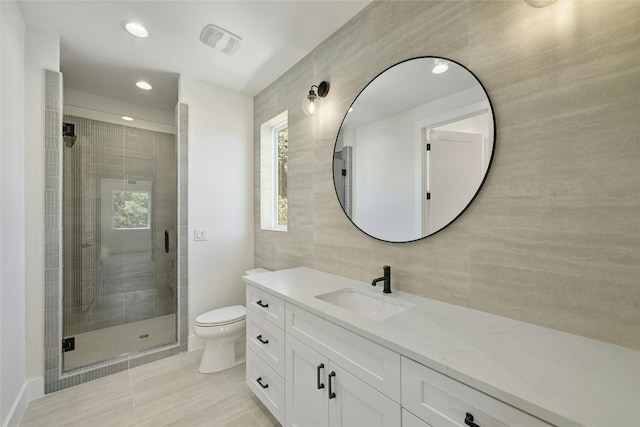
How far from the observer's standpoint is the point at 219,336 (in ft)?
7.09

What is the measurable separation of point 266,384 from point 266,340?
0.89ft

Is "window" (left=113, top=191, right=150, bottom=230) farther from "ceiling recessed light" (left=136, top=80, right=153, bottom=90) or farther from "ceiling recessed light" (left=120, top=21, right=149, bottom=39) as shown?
"ceiling recessed light" (left=120, top=21, right=149, bottom=39)

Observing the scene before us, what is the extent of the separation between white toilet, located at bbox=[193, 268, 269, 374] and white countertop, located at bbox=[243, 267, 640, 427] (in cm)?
127

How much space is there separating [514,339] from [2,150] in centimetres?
261

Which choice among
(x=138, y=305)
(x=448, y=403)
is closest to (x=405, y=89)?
(x=448, y=403)

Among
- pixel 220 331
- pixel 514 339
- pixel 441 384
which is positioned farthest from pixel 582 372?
pixel 220 331

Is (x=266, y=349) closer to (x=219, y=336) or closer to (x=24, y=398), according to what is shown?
(x=219, y=336)

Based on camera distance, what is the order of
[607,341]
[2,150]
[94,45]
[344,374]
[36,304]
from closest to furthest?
[607,341] → [344,374] → [2,150] → [36,304] → [94,45]

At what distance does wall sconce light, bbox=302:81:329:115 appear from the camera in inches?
78.9

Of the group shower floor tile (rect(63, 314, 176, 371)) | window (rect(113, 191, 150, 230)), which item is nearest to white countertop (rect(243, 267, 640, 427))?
shower floor tile (rect(63, 314, 176, 371))

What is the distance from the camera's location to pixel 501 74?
1126 mm

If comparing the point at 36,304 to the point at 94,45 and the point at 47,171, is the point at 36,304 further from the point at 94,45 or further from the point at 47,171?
the point at 94,45

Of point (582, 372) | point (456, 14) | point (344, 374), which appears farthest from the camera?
point (456, 14)

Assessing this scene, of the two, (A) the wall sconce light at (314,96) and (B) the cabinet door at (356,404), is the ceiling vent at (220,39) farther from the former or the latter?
(B) the cabinet door at (356,404)
